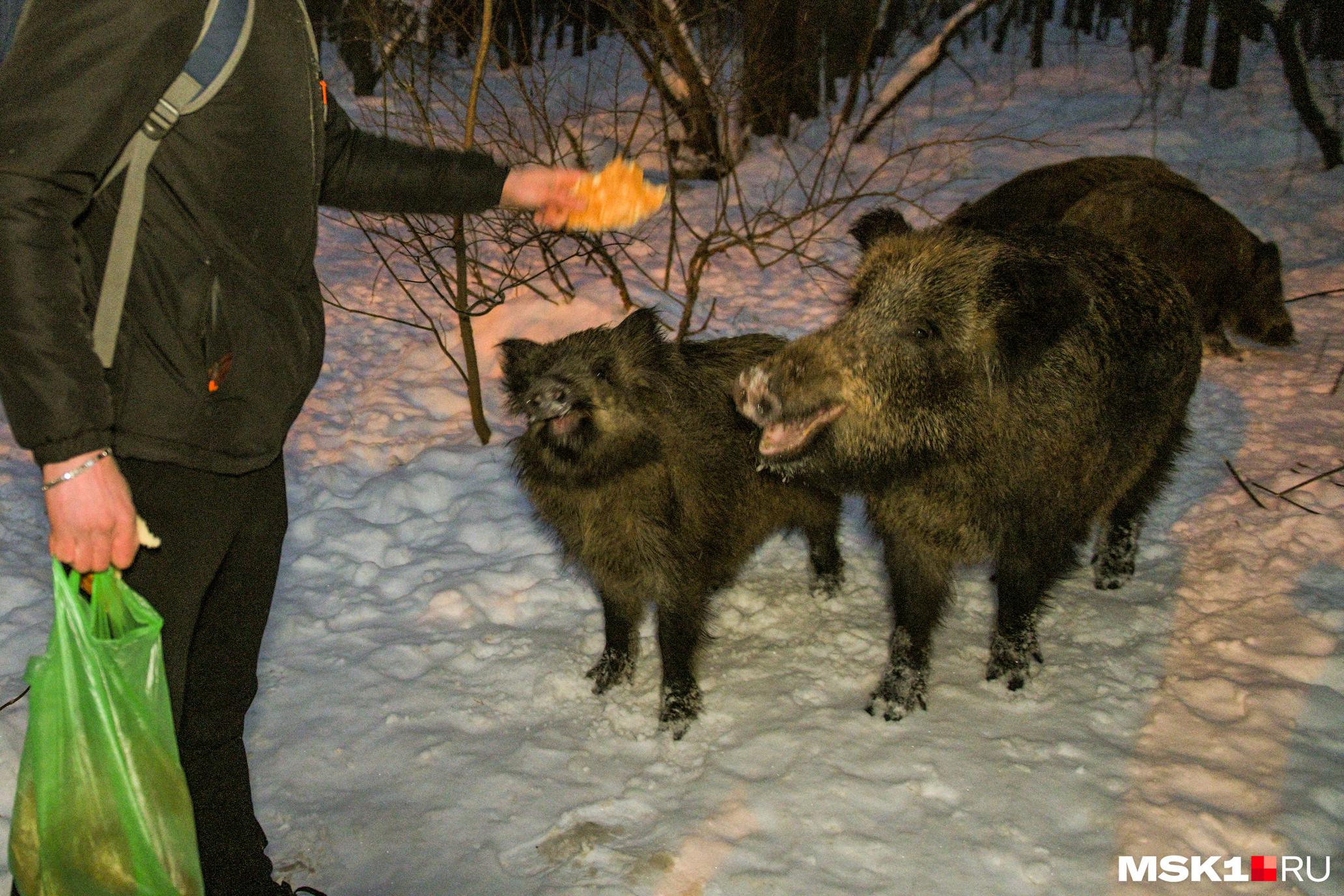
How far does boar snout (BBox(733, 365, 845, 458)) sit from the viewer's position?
9.32 feet

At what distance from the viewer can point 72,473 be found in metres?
1.52

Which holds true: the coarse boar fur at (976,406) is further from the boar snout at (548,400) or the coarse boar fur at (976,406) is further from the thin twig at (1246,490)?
the thin twig at (1246,490)

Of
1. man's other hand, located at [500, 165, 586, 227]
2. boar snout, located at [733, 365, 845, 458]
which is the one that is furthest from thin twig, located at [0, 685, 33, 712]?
boar snout, located at [733, 365, 845, 458]

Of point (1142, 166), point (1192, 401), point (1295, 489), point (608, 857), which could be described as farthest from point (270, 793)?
point (1142, 166)

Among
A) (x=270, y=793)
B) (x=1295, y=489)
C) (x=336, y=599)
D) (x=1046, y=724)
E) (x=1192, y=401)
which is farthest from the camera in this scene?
(x=1192, y=401)

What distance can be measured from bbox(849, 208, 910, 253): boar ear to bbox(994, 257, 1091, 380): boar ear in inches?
20.6

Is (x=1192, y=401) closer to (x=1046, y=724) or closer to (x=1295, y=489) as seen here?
(x=1295, y=489)

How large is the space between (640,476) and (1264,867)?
2.05m

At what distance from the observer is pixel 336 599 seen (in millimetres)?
4016

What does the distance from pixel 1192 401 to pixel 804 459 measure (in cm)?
414

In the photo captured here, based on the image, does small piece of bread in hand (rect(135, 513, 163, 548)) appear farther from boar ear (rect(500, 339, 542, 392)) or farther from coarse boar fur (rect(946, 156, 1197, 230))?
coarse boar fur (rect(946, 156, 1197, 230))

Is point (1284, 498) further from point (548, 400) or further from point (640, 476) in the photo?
point (548, 400)

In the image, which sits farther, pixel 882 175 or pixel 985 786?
pixel 882 175

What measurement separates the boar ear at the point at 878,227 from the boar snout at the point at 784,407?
2.42 feet
